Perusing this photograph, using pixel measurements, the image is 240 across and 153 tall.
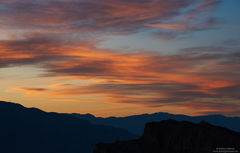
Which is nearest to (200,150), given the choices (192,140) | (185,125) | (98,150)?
(192,140)

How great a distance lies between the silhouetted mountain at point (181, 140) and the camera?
12475 centimetres

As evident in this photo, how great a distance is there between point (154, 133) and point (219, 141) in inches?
1267

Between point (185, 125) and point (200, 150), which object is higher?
point (185, 125)

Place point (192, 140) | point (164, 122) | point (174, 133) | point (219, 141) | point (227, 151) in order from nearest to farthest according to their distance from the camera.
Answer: point (227, 151), point (219, 141), point (192, 140), point (174, 133), point (164, 122)

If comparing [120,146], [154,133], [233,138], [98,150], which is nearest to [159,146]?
[154,133]

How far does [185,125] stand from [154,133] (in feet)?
44.8

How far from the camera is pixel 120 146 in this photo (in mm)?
149125

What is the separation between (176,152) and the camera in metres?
142

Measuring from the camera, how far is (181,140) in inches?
5536

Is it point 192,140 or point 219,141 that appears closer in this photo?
point 219,141

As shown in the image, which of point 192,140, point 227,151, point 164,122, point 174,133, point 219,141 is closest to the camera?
point 227,151

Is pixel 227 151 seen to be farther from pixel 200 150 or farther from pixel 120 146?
pixel 120 146

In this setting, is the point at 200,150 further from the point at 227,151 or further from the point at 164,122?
the point at 164,122

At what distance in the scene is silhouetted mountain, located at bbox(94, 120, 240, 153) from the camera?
409ft
